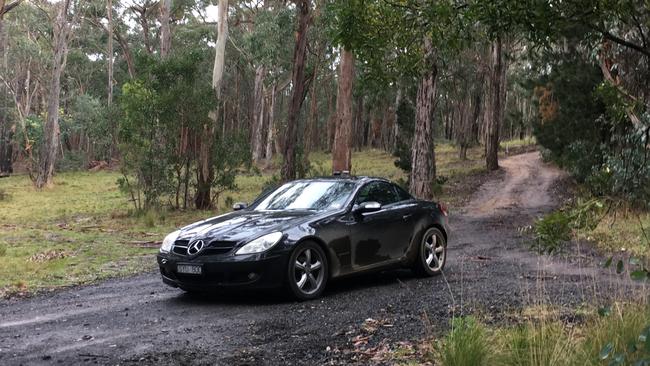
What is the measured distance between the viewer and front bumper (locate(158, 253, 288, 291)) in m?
7.35

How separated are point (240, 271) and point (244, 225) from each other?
0.72 meters

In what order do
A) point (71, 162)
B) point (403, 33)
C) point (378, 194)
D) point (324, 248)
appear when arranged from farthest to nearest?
point (71, 162) < point (378, 194) < point (324, 248) < point (403, 33)

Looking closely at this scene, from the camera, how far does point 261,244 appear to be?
7.46 metres

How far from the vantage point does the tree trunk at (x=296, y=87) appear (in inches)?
837

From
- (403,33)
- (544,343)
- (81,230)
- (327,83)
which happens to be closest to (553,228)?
(544,343)

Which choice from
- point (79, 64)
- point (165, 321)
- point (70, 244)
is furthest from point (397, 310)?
point (79, 64)

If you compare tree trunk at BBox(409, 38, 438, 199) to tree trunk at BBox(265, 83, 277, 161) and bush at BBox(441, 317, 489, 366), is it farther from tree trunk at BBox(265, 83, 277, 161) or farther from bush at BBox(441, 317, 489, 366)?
tree trunk at BBox(265, 83, 277, 161)

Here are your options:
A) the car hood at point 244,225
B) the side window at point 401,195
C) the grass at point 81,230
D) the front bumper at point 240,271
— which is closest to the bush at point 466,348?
the front bumper at point 240,271

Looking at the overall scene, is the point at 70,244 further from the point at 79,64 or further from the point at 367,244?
the point at 79,64

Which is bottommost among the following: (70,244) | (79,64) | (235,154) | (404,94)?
(70,244)

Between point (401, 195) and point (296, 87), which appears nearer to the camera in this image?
point (401, 195)

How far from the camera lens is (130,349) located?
5832 millimetres

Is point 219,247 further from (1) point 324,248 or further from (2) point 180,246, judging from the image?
(1) point 324,248

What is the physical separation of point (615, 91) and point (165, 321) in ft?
16.1
